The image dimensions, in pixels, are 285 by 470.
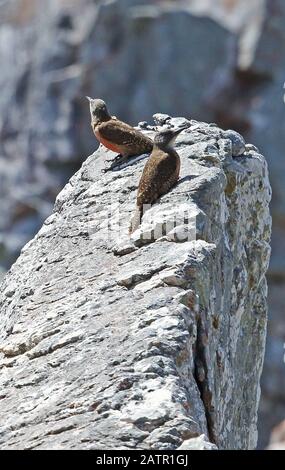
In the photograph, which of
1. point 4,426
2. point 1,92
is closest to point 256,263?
point 4,426

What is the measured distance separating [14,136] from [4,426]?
29.4 m

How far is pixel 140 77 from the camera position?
113 feet

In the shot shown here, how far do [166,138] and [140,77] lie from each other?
2569 cm

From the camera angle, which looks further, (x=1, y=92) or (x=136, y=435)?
(x=1, y=92)

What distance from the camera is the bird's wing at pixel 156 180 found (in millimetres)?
8039

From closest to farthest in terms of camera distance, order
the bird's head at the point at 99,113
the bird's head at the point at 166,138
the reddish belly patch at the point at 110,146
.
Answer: the bird's head at the point at 166,138 → the reddish belly patch at the point at 110,146 → the bird's head at the point at 99,113

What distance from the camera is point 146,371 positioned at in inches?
249

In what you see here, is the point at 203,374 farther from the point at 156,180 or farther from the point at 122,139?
the point at 122,139

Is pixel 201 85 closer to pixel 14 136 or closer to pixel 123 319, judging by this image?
pixel 14 136

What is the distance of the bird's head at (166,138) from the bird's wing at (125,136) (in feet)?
1.43

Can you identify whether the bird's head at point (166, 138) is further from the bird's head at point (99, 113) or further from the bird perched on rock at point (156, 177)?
the bird's head at point (99, 113)

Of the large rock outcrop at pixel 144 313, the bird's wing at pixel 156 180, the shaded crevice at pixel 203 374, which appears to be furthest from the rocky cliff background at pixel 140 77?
the shaded crevice at pixel 203 374

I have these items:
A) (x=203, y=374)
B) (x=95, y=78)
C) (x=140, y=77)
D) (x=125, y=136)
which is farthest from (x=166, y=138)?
(x=140, y=77)
